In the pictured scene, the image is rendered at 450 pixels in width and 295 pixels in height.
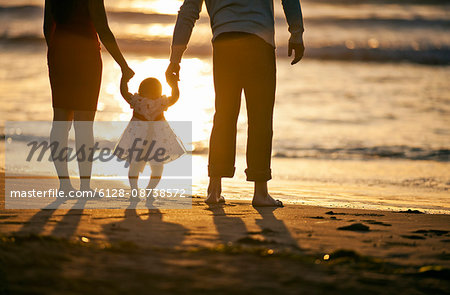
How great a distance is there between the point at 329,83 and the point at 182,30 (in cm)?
1403

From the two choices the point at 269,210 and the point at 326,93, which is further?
the point at 326,93

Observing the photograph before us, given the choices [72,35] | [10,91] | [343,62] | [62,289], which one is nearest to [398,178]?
[72,35]

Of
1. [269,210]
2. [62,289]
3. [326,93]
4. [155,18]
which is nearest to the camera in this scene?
[62,289]

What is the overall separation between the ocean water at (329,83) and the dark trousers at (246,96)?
1.27 m

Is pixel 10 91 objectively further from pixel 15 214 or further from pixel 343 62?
pixel 343 62

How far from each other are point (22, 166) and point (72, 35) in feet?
10.7

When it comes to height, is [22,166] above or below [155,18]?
below

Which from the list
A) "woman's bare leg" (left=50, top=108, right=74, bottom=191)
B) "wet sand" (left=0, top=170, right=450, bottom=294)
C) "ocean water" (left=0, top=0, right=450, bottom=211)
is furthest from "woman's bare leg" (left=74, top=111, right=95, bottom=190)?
"ocean water" (left=0, top=0, right=450, bottom=211)

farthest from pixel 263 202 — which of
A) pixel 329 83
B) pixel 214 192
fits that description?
pixel 329 83

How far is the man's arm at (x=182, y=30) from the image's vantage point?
16.8ft

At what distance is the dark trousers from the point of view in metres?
4.99

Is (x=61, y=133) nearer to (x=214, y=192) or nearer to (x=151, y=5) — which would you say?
(x=214, y=192)

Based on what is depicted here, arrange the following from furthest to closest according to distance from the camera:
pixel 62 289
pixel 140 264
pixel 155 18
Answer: pixel 155 18 < pixel 140 264 < pixel 62 289

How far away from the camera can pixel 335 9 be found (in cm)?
3503
